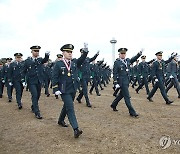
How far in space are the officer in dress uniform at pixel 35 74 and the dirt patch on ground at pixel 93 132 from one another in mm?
620

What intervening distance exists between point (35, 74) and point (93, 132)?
3.12m

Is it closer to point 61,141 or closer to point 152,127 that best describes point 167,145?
point 152,127

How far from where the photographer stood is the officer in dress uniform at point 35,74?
386 inches

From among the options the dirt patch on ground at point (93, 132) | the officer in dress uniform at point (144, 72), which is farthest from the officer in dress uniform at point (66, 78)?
the officer in dress uniform at point (144, 72)

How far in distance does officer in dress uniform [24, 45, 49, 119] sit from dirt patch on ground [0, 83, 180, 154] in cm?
62

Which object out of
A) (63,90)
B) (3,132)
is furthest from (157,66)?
(3,132)

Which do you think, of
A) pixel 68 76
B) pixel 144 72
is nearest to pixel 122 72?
pixel 68 76

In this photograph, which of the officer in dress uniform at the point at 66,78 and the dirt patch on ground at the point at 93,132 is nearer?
the dirt patch on ground at the point at 93,132

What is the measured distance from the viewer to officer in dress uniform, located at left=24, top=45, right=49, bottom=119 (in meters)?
9.80

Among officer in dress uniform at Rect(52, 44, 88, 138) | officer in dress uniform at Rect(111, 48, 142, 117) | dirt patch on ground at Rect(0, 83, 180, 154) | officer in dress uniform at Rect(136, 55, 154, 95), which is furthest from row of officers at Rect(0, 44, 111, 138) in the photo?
A: officer in dress uniform at Rect(136, 55, 154, 95)

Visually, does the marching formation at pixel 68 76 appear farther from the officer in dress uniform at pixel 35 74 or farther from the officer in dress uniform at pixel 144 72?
the officer in dress uniform at pixel 144 72

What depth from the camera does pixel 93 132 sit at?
7891 mm

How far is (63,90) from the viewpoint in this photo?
766cm

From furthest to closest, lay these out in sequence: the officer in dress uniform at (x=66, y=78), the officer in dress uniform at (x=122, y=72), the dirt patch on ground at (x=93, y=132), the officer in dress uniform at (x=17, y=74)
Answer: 1. the officer in dress uniform at (x=17, y=74)
2. the officer in dress uniform at (x=122, y=72)
3. the officer in dress uniform at (x=66, y=78)
4. the dirt patch on ground at (x=93, y=132)
